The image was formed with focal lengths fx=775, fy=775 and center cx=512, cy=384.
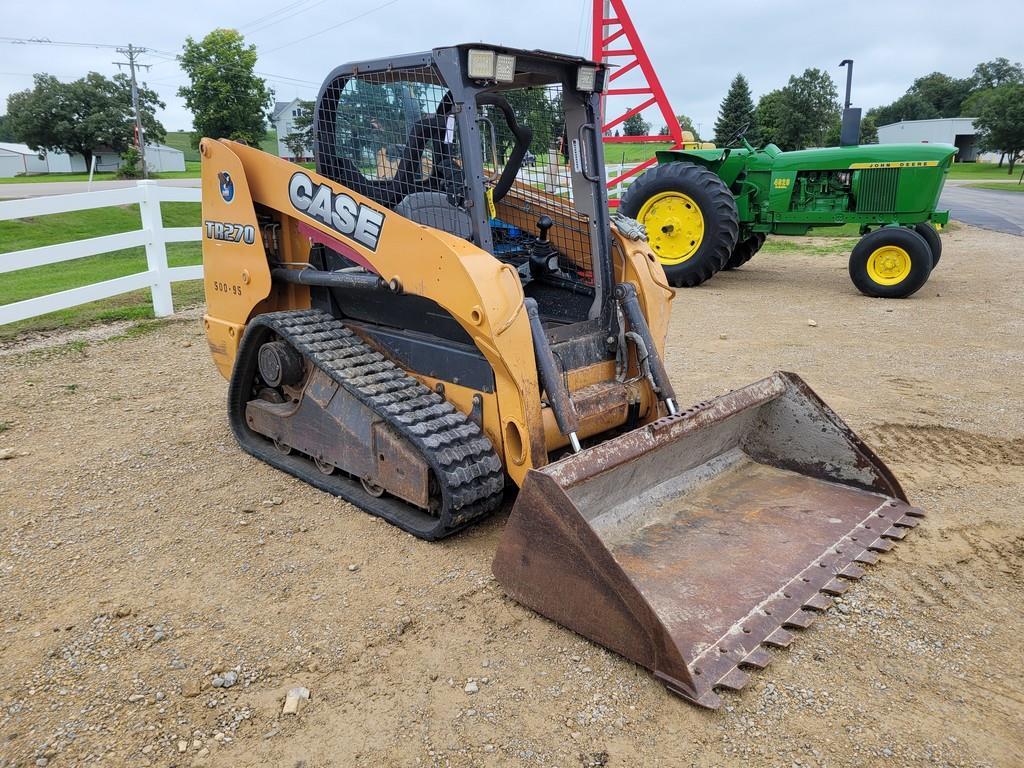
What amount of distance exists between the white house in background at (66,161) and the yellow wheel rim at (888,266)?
5799 centimetres

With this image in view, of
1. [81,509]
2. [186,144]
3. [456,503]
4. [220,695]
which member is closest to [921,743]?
[456,503]

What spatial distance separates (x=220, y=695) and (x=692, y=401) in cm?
391

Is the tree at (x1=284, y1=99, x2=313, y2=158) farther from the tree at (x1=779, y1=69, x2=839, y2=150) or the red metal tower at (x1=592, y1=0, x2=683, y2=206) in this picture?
the tree at (x1=779, y1=69, x2=839, y2=150)

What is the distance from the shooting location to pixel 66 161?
64625 millimetres

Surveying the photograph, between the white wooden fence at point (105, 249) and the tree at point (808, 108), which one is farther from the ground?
the tree at point (808, 108)

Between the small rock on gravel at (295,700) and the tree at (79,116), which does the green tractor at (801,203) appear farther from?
the tree at (79,116)

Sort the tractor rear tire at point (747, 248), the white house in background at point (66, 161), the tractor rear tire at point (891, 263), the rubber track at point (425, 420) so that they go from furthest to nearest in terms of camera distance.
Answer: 1. the white house in background at point (66, 161)
2. the tractor rear tire at point (747, 248)
3. the tractor rear tire at point (891, 263)
4. the rubber track at point (425, 420)

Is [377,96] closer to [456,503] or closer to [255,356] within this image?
[255,356]

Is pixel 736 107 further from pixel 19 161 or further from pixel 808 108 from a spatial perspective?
pixel 19 161

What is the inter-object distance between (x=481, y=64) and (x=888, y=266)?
25.3 feet

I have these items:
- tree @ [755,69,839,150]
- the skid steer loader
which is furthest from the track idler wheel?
tree @ [755,69,839,150]

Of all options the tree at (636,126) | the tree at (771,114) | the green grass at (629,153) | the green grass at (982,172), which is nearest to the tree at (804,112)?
the tree at (771,114)

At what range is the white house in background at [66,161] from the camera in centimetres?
5897

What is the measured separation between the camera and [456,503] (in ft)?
11.3
